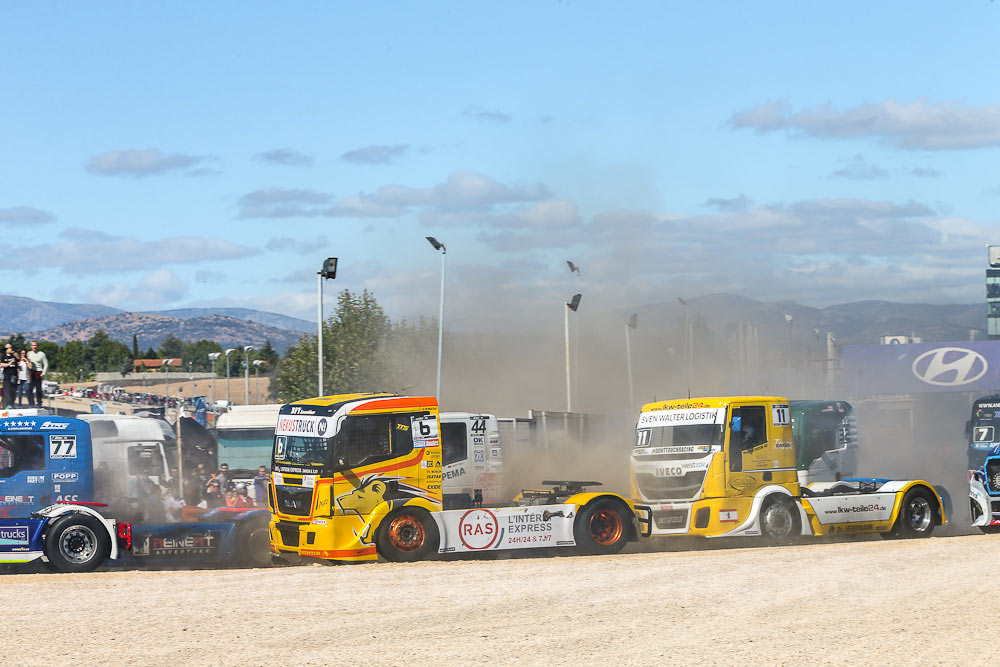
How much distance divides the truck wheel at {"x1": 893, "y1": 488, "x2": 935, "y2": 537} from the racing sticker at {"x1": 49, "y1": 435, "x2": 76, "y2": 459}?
16.4 metres

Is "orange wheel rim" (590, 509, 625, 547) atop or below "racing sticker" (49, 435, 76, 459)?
below

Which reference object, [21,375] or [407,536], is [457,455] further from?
[21,375]

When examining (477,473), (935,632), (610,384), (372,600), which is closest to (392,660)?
(372,600)

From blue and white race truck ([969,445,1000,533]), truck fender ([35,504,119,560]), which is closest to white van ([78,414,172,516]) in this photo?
truck fender ([35,504,119,560])

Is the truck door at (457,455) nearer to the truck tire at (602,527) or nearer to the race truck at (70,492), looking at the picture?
the truck tire at (602,527)

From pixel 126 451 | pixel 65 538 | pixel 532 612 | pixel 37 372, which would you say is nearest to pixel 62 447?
pixel 65 538

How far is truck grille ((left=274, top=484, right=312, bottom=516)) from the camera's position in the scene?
66.0ft

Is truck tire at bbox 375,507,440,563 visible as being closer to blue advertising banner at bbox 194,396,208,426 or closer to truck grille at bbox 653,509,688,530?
truck grille at bbox 653,509,688,530

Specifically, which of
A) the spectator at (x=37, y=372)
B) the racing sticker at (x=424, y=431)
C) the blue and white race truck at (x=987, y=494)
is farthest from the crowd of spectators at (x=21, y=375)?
the blue and white race truck at (x=987, y=494)

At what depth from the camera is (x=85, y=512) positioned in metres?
20.2

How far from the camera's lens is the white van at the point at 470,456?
26.4 metres

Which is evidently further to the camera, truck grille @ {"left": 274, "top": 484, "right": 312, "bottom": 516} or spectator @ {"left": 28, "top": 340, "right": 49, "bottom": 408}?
spectator @ {"left": 28, "top": 340, "right": 49, "bottom": 408}

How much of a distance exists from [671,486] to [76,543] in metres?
10.9

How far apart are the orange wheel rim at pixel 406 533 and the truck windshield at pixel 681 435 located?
5.02 m
